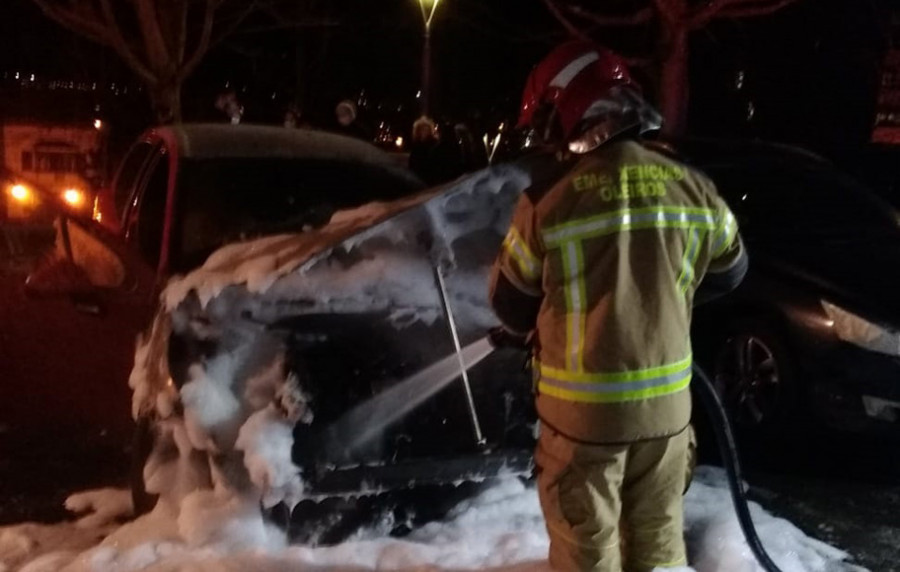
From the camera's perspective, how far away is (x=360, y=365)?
12.4ft

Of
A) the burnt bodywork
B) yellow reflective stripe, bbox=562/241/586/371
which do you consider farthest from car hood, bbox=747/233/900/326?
yellow reflective stripe, bbox=562/241/586/371

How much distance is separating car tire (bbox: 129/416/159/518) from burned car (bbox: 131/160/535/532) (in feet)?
0.12

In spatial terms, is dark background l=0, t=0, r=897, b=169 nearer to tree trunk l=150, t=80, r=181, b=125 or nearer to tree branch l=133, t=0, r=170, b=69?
tree trunk l=150, t=80, r=181, b=125

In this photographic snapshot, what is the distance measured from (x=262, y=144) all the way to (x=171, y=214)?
0.66 m

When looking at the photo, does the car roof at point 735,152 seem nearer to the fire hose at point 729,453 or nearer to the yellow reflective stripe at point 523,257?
the fire hose at point 729,453

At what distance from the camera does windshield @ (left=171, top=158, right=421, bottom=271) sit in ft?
15.8

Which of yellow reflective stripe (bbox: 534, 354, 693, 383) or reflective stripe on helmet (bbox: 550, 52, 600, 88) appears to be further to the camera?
reflective stripe on helmet (bbox: 550, 52, 600, 88)

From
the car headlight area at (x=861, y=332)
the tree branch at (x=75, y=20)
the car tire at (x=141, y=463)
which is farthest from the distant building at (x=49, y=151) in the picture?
the car headlight area at (x=861, y=332)

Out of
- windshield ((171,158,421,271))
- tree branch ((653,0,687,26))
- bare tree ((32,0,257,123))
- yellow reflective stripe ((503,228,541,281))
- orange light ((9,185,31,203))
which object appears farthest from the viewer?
bare tree ((32,0,257,123))

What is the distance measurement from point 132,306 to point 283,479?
4.18 feet

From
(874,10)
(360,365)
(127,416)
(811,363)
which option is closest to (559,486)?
(360,365)

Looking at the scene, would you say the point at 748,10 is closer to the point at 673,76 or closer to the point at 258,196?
the point at 673,76

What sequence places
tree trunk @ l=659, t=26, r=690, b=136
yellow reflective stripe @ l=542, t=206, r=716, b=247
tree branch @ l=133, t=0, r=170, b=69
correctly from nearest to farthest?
yellow reflective stripe @ l=542, t=206, r=716, b=247 → tree trunk @ l=659, t=26, r=690, b=136 → tree branch @ l=133, t=0, r=170, b=69

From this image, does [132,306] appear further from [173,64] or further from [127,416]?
[173,64]
